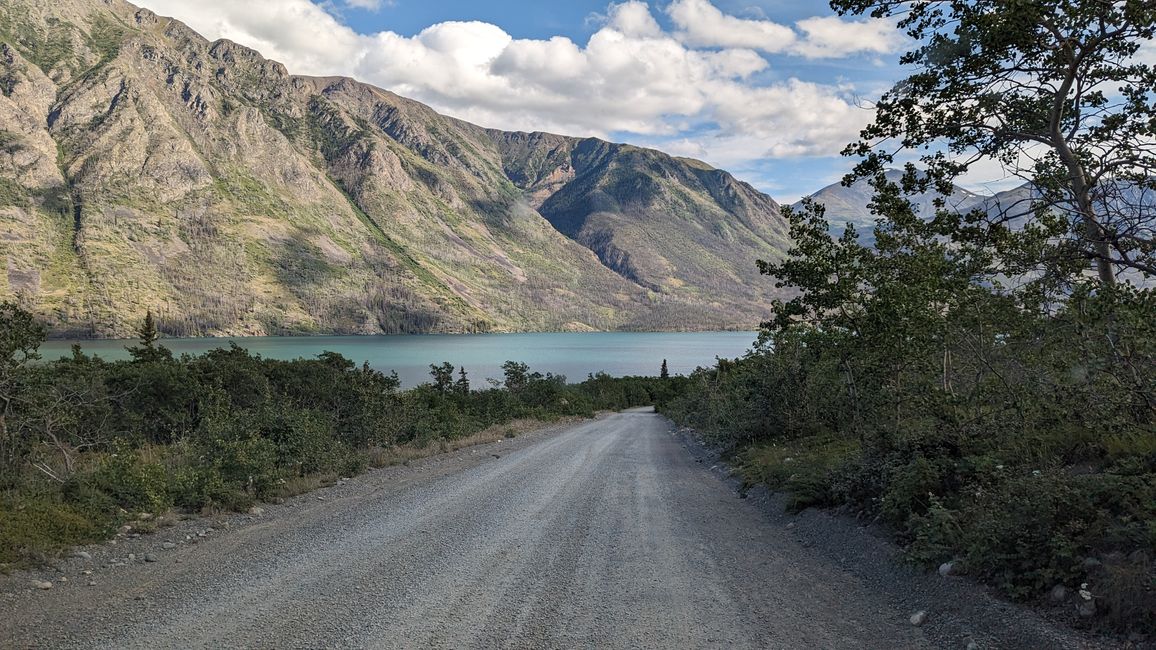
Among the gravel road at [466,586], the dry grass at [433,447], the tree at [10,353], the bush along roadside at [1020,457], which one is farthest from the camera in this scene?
the dry grass at [433,447]

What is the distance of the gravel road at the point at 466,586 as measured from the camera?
16.5 feet

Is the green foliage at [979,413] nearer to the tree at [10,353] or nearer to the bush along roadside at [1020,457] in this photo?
the bush along roadside at [1020,457]

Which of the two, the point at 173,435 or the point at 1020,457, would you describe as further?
the point at 173,435

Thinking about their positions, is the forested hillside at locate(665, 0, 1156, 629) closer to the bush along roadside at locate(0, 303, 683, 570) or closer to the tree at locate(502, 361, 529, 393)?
the bush along roadside at locate(0, 303, 683, 570)

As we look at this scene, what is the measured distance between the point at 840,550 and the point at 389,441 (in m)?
14.8

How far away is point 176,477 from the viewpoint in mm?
10031

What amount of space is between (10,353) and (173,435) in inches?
301

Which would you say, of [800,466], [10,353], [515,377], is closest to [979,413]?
[800,466]

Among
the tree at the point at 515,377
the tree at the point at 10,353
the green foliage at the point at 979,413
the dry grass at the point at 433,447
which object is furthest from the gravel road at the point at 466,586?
the tree at the point at 515,377

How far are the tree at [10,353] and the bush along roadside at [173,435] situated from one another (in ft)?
0.10

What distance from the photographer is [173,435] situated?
17.8 m

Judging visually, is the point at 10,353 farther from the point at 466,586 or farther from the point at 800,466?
the point at 800,466

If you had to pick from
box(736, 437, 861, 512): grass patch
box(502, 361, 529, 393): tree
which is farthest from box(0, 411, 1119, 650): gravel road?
box(502, 361, 529, 393): tree

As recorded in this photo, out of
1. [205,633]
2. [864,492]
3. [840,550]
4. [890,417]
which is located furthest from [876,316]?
[205,633]
